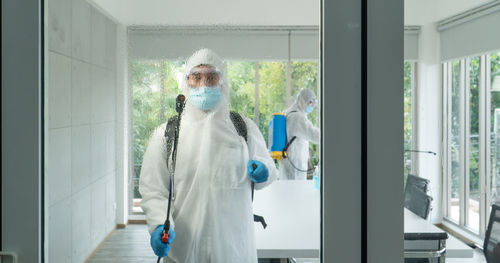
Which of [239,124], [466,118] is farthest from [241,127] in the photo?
[466,118]

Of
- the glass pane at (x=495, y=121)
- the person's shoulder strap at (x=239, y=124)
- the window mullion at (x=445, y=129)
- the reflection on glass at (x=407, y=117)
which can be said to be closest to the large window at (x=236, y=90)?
the person's shoulder strap at (x=239, y=124)

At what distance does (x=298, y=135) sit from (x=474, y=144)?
46 cm

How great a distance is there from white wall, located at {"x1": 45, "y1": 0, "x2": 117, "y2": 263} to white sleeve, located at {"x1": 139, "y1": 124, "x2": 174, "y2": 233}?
9cm

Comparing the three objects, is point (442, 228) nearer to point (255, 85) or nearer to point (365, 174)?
point (365, 174)

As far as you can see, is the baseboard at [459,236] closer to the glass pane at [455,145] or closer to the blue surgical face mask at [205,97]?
the glass pane at [455,145]

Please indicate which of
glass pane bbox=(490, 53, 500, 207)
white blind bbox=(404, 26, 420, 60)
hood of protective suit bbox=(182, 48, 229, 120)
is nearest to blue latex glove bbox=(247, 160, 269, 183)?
hood of protective suit bbox=(182, 48, 229, 120)

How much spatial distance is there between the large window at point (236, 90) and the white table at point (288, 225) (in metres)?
0.11

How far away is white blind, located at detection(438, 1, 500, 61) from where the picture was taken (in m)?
0.98

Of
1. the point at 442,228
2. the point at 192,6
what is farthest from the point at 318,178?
the point at 192,6

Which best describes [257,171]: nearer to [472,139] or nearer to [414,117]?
[414,117]

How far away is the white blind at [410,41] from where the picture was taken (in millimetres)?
1026

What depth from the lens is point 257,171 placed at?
103cm

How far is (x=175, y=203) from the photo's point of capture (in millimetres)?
1027

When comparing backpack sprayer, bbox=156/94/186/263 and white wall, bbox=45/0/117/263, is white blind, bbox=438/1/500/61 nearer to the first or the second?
backpack sprayer, bbox=156/94/186/263
